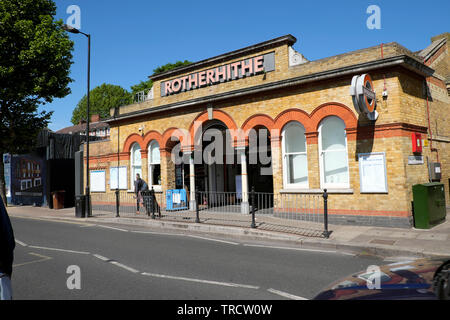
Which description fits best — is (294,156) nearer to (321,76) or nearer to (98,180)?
(321,76)

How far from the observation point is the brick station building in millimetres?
10047

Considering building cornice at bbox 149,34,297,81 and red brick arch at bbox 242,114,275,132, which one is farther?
red brick arch at bbox 242,114,275,132

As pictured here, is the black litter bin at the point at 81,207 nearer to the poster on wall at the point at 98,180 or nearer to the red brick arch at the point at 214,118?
the poster on wall at the point at 98,180

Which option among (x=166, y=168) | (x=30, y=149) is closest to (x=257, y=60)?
(x=166, y=168)

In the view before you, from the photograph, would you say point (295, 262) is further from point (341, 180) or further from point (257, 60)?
point (257, 60)

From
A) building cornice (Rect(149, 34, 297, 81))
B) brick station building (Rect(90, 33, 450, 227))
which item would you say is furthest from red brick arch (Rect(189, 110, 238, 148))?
building cornice (Rect(149, 34, 297, 81))

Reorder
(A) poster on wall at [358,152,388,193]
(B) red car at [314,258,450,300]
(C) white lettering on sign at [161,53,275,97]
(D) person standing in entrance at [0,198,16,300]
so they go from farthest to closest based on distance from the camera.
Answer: (C) white lettering on sign at [161,53,275,97]
(A) poster on wall at [358,152,388,193]
(D) person standing in entrance at [0,198,16,300]
(B) red car at [314,258,450,300]

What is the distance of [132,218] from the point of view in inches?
518

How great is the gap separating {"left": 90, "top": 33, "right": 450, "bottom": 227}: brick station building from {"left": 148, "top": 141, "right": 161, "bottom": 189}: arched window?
55 mm

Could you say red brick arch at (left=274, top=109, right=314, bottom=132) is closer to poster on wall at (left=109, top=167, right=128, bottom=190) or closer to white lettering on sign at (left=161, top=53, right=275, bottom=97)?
white lettering on sign at (left=161, top=53, right=275, bottom=97)

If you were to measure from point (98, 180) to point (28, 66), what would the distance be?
748 cm

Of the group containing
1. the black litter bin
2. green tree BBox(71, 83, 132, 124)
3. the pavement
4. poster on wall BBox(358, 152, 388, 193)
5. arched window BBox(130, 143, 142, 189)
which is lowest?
the pavement

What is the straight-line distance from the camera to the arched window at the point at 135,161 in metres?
17.6

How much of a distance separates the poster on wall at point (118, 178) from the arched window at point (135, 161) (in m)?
0.39
